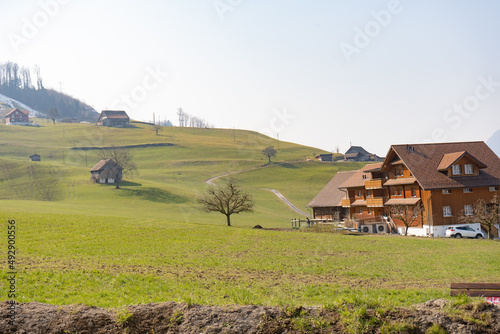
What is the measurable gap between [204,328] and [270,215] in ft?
257

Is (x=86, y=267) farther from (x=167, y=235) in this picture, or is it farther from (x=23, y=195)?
(x=23, y=195)

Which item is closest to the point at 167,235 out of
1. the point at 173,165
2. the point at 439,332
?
the point at 439,332

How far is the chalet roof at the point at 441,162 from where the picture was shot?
57.5 metres

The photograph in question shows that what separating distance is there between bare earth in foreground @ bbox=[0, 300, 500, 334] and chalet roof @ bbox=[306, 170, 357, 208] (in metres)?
68.6

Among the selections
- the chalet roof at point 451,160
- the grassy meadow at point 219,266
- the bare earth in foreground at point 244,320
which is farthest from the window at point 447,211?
the bare earth in foreground at point 244,320

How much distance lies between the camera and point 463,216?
187 ft

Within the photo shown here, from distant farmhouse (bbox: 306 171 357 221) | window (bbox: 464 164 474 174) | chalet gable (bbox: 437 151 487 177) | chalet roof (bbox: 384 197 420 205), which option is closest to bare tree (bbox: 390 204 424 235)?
chalet roof (bbox: 384 197 420 205)

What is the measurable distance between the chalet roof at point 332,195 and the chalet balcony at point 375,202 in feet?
28.5

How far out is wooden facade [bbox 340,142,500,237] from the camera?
5703 cm

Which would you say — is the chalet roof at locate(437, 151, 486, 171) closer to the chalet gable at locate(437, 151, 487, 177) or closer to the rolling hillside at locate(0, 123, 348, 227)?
the chalet gable at locate(437, 151, 487, 177)

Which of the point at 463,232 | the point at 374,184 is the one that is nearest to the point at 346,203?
the point at 374,184

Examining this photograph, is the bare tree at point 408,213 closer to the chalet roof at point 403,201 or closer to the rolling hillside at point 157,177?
the chalet roof at point 403,201

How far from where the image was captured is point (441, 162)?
59.8m

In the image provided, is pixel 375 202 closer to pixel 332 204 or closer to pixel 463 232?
pixel 332 204
